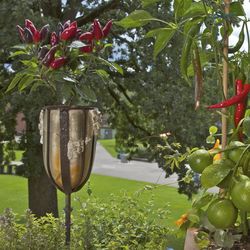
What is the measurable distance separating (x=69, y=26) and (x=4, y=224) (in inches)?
42.4

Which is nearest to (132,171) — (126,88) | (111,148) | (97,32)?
(126,88)

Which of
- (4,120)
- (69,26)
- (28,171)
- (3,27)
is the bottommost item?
(28,171)

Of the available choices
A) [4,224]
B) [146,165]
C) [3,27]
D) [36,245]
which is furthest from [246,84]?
[146,165]

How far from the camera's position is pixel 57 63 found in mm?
1389

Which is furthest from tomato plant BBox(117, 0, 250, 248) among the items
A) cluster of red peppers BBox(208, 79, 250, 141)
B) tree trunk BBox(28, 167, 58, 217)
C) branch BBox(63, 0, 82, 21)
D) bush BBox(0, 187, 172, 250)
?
tree trunk BBox(28, 167, 58, 217)

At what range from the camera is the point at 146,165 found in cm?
1449

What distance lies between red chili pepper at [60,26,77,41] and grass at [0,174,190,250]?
4.92 metres

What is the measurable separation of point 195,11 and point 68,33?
2.06 ft

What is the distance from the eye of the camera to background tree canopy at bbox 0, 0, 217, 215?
14.8ft

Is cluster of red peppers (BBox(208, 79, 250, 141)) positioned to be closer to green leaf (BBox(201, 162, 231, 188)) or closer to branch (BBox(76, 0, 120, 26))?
green leaf (BBox(201, 162, 231, 188))

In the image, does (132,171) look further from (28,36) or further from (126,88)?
(28,36)

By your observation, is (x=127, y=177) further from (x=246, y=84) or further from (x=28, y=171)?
(x=246, y=84)

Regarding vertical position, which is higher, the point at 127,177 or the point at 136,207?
the point at 136,207

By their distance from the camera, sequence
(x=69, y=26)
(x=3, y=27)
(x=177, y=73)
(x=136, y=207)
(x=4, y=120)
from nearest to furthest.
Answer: (x=69, y=26) < (x=136, y=207) < (x=3, y=27) < (x=177, y=73) < (x=4, y=120)
